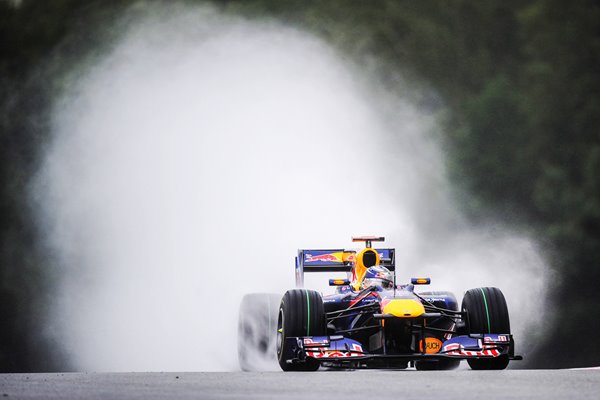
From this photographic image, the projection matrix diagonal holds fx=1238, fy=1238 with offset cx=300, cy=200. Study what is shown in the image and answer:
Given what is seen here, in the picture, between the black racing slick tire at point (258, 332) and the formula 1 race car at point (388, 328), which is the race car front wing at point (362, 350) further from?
the black racing slick tire at point (258, 332)

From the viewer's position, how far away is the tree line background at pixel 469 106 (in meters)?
42.6

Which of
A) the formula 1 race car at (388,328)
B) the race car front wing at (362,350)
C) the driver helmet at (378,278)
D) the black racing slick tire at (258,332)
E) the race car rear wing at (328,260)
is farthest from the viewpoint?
the black racing slick tire at (258,332)

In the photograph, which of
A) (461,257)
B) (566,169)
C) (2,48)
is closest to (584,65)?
(566,169)

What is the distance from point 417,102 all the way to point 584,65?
6.56m

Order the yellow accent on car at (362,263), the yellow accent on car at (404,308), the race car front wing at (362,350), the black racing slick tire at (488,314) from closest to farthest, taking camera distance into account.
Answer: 1. the yellow accent on car at (404,308)
2. the race car front wing at (362,350)
3. the black racing slick tire at (488,314)
4. the yellow accent on car at (362,263)

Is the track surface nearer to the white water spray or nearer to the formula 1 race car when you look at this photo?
the formula 1 race car

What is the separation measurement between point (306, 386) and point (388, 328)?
4.16 metres

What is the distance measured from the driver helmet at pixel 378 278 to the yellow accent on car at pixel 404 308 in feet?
4.98

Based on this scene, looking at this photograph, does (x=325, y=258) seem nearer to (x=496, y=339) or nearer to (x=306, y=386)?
(x=496, y=339)

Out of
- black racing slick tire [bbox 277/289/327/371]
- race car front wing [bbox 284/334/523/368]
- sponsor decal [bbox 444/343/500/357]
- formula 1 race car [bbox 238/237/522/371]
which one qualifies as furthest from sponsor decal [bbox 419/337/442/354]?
black racing slick tire [bbox 277/289/327/371]

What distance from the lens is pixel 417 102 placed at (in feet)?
156

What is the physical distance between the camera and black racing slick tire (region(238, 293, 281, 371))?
19812mm

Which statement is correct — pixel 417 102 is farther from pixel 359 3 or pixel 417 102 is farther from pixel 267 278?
pixel 267 278

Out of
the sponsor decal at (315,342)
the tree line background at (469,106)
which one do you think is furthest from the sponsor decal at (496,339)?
the tree line background at (469,106)
